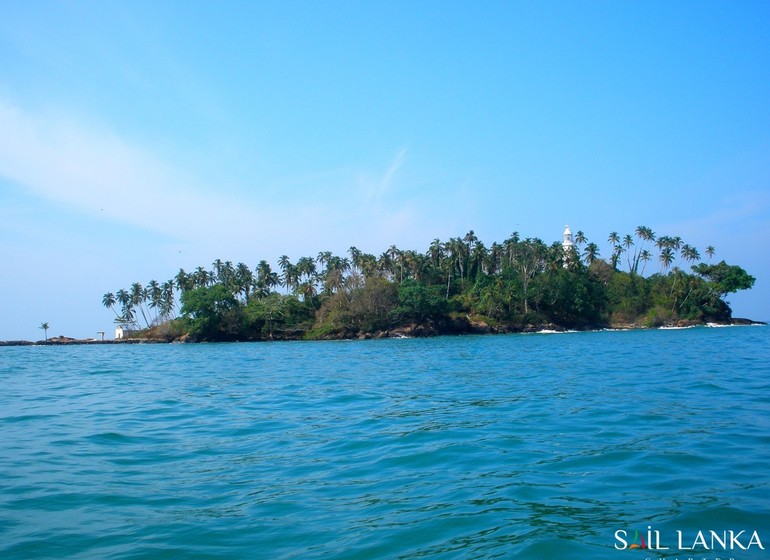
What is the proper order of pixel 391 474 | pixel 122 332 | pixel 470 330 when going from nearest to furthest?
pixel 391 474, pixel 470 330, pixel 122 332

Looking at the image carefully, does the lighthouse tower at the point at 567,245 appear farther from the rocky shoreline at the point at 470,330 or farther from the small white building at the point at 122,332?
the small white building at the point at 122,332

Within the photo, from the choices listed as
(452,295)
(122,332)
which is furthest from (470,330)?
(122,332)

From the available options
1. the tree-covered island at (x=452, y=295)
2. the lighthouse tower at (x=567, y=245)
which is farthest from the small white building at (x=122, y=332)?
the lighthouse tower at (x=567, y=245)

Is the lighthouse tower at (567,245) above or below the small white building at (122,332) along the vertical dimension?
above

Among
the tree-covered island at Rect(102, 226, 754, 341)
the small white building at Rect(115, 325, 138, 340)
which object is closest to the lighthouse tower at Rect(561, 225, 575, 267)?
the tree-covered island at Rect(102, 226, 754, 341)

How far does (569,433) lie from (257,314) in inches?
4031

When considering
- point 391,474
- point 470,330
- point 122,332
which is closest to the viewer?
point 391,474

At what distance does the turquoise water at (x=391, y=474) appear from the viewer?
730 centimetres

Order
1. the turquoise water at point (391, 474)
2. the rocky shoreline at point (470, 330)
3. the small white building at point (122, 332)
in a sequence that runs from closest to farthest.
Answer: the turquoise water at point (391, 474) → the rocky shoreline at point (470, 330) → the small white building at point (122, 332)

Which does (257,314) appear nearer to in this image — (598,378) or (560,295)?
(560,295)

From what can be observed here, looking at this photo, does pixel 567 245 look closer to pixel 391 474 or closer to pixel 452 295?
pixel 452 295

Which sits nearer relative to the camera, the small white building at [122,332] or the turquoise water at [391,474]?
the turquoise water at [391,474]

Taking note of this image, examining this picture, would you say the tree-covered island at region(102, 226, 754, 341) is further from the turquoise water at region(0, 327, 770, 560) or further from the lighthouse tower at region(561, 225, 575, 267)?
the turquoise water at region(0, 327, 770, 560)

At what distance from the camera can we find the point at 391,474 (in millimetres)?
10188
